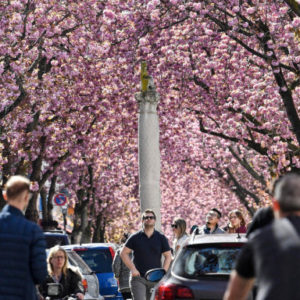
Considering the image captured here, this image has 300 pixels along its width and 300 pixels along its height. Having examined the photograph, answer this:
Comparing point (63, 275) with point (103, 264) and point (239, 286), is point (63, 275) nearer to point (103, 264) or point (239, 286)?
point (239, 286)

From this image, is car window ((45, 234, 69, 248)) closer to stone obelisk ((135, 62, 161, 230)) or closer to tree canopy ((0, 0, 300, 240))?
tree canopy ((0, 0, 300, 240))

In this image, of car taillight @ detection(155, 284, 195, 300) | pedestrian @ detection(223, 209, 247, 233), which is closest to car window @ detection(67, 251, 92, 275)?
pedestrian @ detection(223, 209, 247, 233)

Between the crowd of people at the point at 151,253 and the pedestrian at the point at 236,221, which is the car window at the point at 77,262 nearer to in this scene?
the crowd of people at the point at 151,253

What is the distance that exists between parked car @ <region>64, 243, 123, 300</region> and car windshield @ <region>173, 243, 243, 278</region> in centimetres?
978

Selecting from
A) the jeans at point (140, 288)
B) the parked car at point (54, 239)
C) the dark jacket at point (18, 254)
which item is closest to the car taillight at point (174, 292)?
the dark jacket at point (18, 254)

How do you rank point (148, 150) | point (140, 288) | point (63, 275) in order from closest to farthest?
point (63, 275) → point (140, 288) → point (148, 150)

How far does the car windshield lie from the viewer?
8.09m

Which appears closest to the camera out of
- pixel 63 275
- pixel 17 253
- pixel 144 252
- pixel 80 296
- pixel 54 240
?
pixel 17 253

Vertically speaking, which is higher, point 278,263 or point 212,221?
point 212,221

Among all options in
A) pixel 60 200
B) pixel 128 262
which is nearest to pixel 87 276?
pixel 128 262

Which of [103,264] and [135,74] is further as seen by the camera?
[135,74]

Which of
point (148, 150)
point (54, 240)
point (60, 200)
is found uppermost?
point (60, 200)

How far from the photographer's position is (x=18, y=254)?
709 centimetres

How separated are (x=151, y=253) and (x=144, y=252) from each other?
0.10 metres
